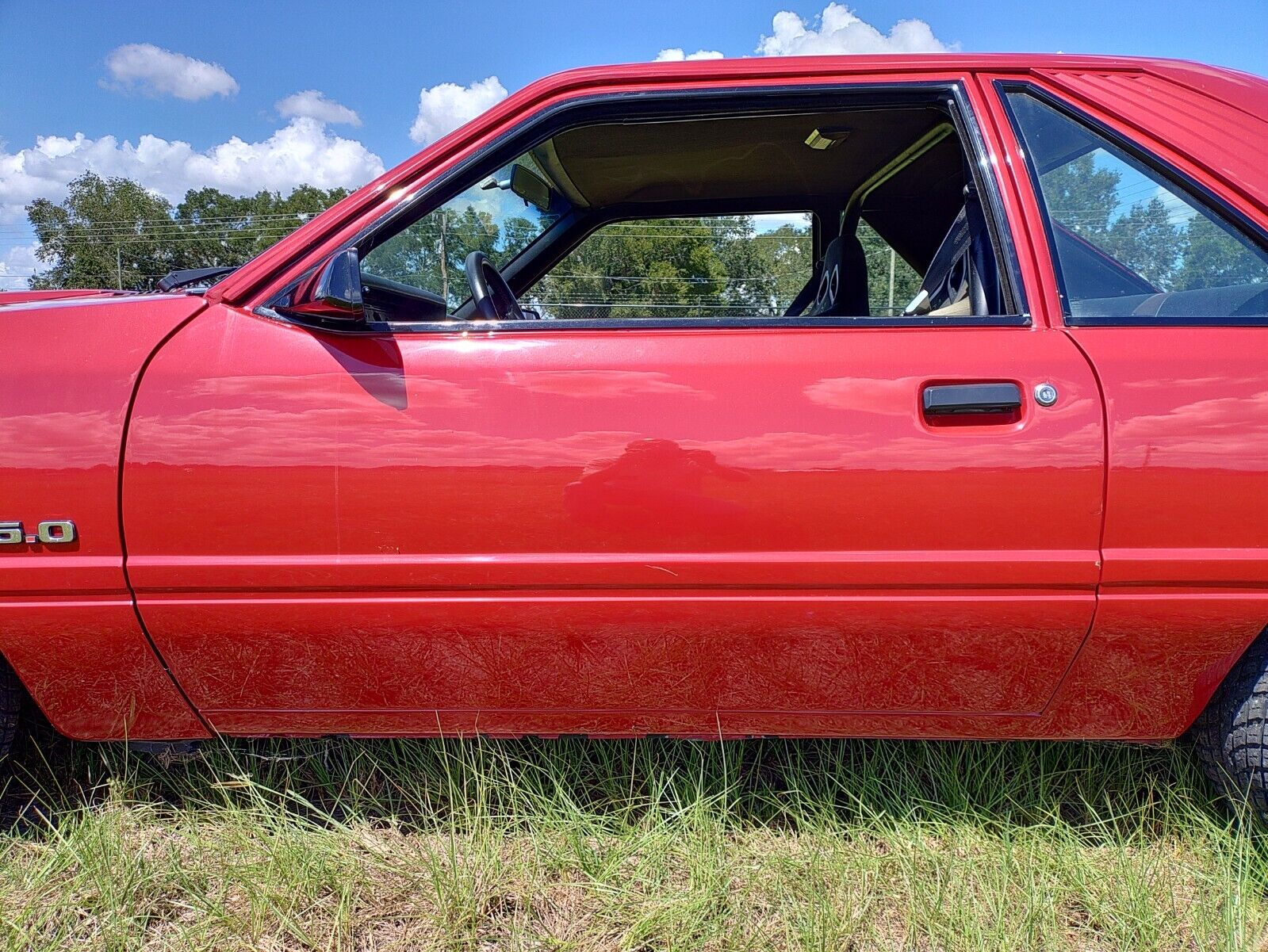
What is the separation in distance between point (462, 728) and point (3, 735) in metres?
0.99

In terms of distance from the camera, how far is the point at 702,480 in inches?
52.2

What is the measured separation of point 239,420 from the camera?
4.43ft

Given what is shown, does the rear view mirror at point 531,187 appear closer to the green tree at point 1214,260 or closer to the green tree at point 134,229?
the green tree at point 1214,260

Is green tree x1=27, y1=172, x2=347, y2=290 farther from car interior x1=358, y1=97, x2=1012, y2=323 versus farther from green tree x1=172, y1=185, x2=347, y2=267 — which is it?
car interior x1=358, y1=97, x2=1012, y2=323

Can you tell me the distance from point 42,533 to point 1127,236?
2.29m

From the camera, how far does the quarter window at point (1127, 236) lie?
4.65ft

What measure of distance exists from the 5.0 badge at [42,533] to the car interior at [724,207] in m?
0.71

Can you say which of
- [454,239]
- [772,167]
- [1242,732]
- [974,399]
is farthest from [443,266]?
[1242,732]

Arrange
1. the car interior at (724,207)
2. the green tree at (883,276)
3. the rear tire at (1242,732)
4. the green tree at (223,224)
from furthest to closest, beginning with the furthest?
the green tree at (223,224), the green tree at (883,276), the car interior at (724,207), the rear tire at (1242,732)

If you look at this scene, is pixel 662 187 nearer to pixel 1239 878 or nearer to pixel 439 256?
pixel 439 256

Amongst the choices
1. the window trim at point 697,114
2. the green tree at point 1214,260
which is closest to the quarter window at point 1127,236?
the green tree at point 1214,260

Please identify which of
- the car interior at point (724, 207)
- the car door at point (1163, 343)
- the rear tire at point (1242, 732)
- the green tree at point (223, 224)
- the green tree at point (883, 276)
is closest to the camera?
the car door at point (1163, 343)

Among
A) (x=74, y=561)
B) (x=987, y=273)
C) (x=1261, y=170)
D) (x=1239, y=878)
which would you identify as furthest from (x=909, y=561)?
(x=74, y=561)

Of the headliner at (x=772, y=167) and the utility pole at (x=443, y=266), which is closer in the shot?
the utility pole at (x=443, y=266)
